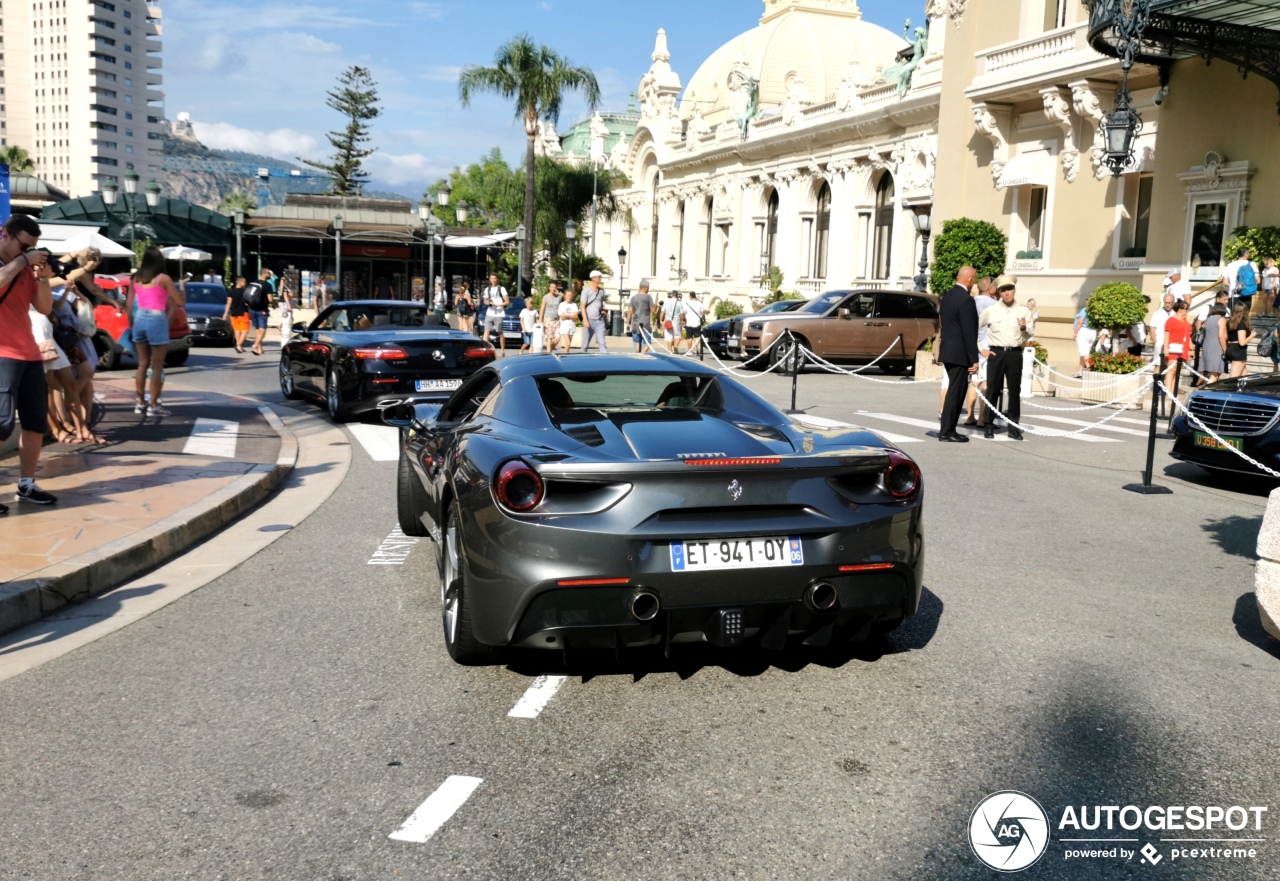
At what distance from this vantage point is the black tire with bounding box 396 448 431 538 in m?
6.89

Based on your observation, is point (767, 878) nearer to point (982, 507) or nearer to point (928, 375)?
point (982, 507)

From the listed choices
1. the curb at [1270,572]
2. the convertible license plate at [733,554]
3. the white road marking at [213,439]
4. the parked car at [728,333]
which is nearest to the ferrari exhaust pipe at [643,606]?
the convertible license plate at [733,554]

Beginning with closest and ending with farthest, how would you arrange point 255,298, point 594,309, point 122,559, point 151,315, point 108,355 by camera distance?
point 122,559 < point 151,315 < point 108,355 < point 594,309 < point 255,298

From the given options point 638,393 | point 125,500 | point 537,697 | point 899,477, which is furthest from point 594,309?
point 537,697

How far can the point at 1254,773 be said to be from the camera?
12.8 feet

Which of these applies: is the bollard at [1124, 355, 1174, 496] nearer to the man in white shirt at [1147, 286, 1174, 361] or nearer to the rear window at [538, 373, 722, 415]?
the rear window at [538, 373, 722, 415]

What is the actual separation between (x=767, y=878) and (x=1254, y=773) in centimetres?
191

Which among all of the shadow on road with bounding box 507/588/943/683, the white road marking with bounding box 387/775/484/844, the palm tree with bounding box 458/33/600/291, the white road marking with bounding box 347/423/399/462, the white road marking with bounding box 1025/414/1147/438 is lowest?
the white road marking with bounding box 347/423/399/462

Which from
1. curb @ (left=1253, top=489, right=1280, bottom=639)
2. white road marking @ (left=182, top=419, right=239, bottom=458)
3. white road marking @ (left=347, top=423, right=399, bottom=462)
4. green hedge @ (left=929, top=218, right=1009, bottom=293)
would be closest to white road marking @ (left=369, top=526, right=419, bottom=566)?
white road marking @ (left=182, top=419, right=239, bottom=458)

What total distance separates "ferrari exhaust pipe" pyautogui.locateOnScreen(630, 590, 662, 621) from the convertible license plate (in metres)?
0.14

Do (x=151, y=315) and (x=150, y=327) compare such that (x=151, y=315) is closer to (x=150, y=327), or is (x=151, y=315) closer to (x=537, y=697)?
(x=150, y=327)

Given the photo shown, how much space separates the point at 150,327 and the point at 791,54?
54208 mm

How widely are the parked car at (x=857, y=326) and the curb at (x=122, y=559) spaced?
17.0 meters

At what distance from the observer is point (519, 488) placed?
14.4 feet
